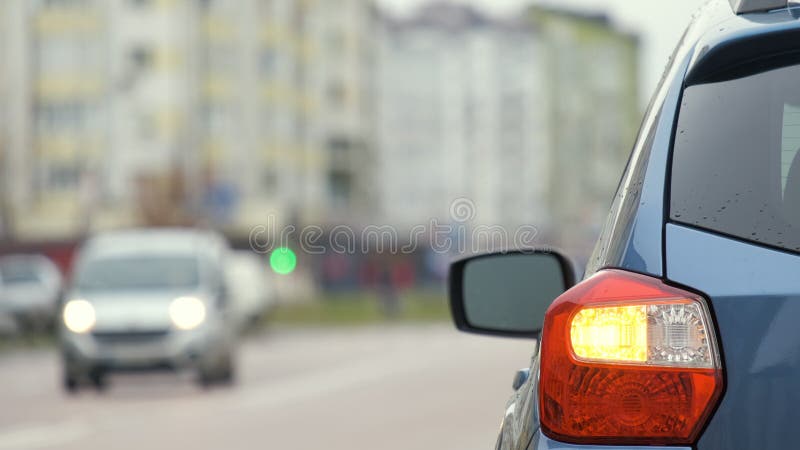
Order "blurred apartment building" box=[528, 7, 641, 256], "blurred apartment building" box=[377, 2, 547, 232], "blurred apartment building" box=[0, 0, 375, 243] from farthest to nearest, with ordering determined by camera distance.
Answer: "blurred apartment building" box=[528, 7, 641, 256], "blurred apartment building" box=[377, 2, 547, 232], "blurred apartment building" box=[0, 0, 375, 243]

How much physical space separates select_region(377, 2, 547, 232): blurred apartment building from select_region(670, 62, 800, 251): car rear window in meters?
117

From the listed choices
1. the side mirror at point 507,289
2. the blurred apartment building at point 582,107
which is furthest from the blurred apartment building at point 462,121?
the side mirror at point 507,289

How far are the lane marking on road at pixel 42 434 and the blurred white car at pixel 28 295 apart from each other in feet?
63.7

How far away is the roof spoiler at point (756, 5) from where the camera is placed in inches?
101

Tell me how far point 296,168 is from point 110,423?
64.2 m

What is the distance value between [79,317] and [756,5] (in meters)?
15.9

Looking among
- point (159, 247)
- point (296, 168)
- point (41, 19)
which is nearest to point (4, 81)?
point (41, 19)

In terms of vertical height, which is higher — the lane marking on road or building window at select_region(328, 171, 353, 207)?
the lane marking on road

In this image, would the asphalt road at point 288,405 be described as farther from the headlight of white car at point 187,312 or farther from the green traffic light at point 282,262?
the green traffic light at point 282,262

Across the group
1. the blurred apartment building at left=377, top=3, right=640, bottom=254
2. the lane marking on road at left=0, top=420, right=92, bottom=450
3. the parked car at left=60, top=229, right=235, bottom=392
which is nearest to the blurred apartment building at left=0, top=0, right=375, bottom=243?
the blurred apartment building at left=377, top=3, right=640, bottom=254

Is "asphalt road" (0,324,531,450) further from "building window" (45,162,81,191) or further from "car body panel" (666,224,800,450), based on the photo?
"building window" (45,162,81,191)

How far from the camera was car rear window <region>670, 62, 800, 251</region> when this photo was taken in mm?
2398

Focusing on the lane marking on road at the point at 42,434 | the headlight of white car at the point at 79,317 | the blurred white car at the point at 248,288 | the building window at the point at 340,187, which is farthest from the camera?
the building window at the point at 340,187

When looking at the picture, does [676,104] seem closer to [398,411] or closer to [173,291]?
[398,411]
